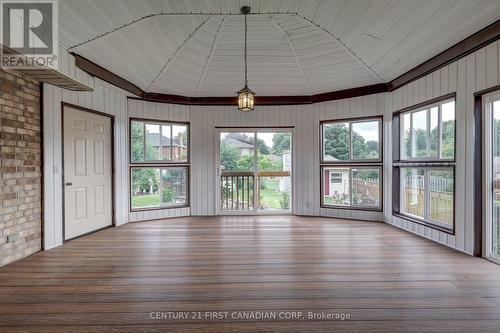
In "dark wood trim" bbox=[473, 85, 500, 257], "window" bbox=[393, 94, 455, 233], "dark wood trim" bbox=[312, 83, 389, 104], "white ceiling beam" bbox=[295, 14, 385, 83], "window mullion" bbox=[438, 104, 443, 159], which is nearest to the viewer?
"dark wood trim" bbox=[473, 85, 500, 257]

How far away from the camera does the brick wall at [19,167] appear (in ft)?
10.2

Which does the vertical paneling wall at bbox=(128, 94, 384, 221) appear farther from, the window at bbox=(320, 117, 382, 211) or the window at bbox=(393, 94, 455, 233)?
the window at bbox=(393, 94, 455, 233)

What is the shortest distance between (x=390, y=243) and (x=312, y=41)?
3150mm

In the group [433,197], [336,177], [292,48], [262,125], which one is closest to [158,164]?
[262,125]

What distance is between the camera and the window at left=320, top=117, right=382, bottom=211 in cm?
529

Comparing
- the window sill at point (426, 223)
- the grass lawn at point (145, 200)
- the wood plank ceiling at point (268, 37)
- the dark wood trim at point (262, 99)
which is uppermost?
the wood plank ceiling at point (268, 37)

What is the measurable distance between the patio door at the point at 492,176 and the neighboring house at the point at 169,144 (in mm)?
5015

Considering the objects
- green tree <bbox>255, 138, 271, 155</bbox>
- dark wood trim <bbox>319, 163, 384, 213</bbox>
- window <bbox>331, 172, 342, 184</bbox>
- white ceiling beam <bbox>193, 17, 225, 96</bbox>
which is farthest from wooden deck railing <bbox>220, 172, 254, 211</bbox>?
white ceiling beam <bbox>193, 17, 225, 96</bbox>

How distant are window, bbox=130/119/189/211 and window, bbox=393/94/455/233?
A: 4.21 metres

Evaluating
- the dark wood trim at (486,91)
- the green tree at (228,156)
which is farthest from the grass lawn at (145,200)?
the dark wood trim at (486,91)

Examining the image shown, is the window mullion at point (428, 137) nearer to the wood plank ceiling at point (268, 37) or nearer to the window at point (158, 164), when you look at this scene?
the wood plank ceiling at point (268, 37)

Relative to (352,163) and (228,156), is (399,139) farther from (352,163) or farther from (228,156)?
(228,156)

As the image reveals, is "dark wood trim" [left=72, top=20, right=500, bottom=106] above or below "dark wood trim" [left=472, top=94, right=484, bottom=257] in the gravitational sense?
above

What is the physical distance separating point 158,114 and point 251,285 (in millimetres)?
4229
